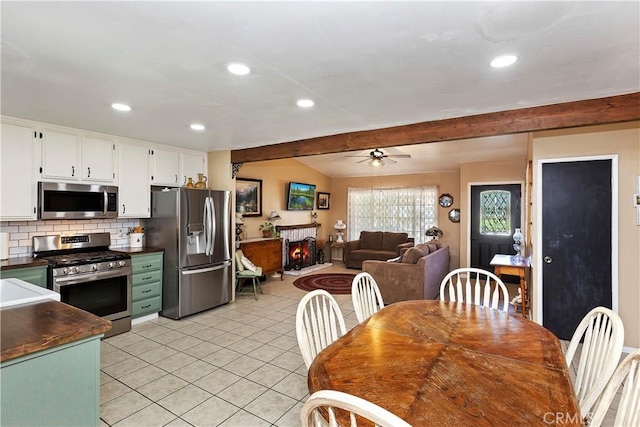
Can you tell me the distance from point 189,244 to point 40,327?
281 centimetres

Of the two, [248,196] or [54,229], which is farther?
[248,196]

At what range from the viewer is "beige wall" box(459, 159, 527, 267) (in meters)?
6.42

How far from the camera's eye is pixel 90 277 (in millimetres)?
3529

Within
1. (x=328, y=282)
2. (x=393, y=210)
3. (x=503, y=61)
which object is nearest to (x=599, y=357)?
(x=503, y=61)

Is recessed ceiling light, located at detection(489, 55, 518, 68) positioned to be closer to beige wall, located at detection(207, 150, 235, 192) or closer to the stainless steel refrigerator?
the stainless steel refrigerator

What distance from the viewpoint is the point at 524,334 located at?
1.82 m

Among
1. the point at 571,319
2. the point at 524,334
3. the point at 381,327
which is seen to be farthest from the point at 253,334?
the point at 571,319

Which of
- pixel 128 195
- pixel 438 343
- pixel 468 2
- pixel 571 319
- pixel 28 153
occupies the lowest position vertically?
pixel 571 319

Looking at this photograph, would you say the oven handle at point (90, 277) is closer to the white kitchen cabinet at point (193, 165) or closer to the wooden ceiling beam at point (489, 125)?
the white kitchen cabinet at point (193, 165)

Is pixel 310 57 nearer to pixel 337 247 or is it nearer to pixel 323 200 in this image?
pixel 323 200

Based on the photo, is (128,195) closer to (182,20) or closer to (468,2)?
(182,20)

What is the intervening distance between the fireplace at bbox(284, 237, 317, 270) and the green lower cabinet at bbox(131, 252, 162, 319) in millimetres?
3559

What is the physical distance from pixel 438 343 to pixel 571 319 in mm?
2741

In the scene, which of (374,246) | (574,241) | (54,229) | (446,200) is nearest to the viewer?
(574,241)
